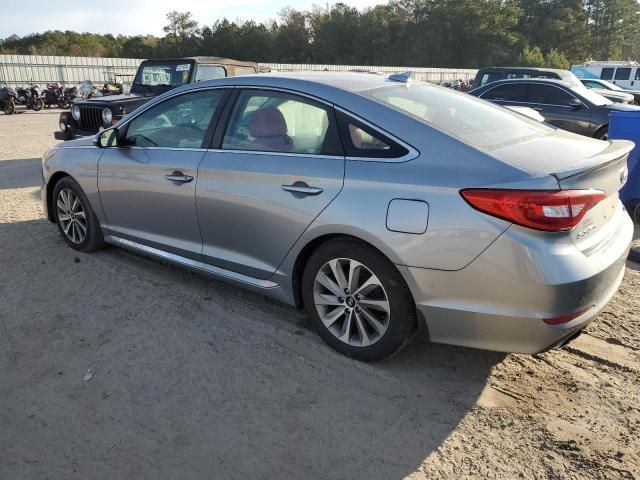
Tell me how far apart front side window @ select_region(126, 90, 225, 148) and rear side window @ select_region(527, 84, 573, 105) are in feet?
27.9

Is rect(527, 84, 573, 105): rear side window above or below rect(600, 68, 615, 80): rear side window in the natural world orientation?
below

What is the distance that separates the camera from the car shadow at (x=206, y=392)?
2.43 metres

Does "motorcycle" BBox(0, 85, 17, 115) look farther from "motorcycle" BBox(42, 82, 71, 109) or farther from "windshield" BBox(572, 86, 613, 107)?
"windshield" BBox(572, 86, 613, 107)

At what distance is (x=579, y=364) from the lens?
316 cm

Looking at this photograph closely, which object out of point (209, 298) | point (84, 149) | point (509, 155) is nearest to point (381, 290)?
point (509, 155)

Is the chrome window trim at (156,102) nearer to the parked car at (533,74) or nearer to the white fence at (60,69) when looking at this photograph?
the parked car at (533,74)

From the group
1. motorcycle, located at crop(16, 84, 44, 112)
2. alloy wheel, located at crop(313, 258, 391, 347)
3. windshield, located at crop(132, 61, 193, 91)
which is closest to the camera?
alloy wheel, located at crop(313, 258, 391, 347)

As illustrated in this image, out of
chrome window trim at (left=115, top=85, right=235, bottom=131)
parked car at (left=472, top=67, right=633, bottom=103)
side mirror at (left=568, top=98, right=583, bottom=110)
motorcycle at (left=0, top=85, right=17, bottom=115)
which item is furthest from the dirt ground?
motorcycle at (left=0, top=85, right=17, bottom=115)

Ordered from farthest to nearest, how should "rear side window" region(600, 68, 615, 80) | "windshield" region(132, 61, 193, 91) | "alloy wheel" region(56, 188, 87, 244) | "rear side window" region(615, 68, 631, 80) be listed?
1. "rear side window" region(600, 68, 615, 80)
2. "rear side window" region(615, 68, 631, 80)
3. "windshield" region(132, 61, 193, 91)
4. "alloy wheel" region(56, 188, 87, 244)

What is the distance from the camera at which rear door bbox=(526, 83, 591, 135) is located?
9.81 meters

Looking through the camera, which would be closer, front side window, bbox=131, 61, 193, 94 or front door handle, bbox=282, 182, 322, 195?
front door handle, bbox=282, 182, 322, 195

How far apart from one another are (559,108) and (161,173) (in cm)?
870

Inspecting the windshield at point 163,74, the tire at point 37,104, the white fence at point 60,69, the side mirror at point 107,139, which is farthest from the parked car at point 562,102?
the tire at point 37,104

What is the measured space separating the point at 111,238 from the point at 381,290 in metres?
2.70
